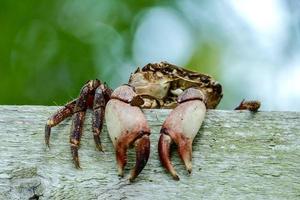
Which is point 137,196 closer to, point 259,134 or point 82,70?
point 259,134

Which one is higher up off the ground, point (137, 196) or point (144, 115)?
point (144, 115)

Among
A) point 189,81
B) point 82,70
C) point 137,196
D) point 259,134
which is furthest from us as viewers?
point 82,70

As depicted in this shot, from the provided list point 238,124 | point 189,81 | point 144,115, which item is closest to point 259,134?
point 238,124

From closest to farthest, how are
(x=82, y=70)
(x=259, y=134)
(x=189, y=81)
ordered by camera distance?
(x=259, y=134) → (x=189, y=81) → (x=82, y=70)

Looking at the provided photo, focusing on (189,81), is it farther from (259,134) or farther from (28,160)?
(28,160)

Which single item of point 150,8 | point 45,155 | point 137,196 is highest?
point 150,8

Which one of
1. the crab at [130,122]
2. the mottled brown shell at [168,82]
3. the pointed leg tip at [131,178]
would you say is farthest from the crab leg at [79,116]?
the mottled brown shell at [168,82]

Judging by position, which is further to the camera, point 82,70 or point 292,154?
point 82,70

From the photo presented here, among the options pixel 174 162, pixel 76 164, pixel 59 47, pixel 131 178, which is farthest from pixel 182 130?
pixel 59 47
